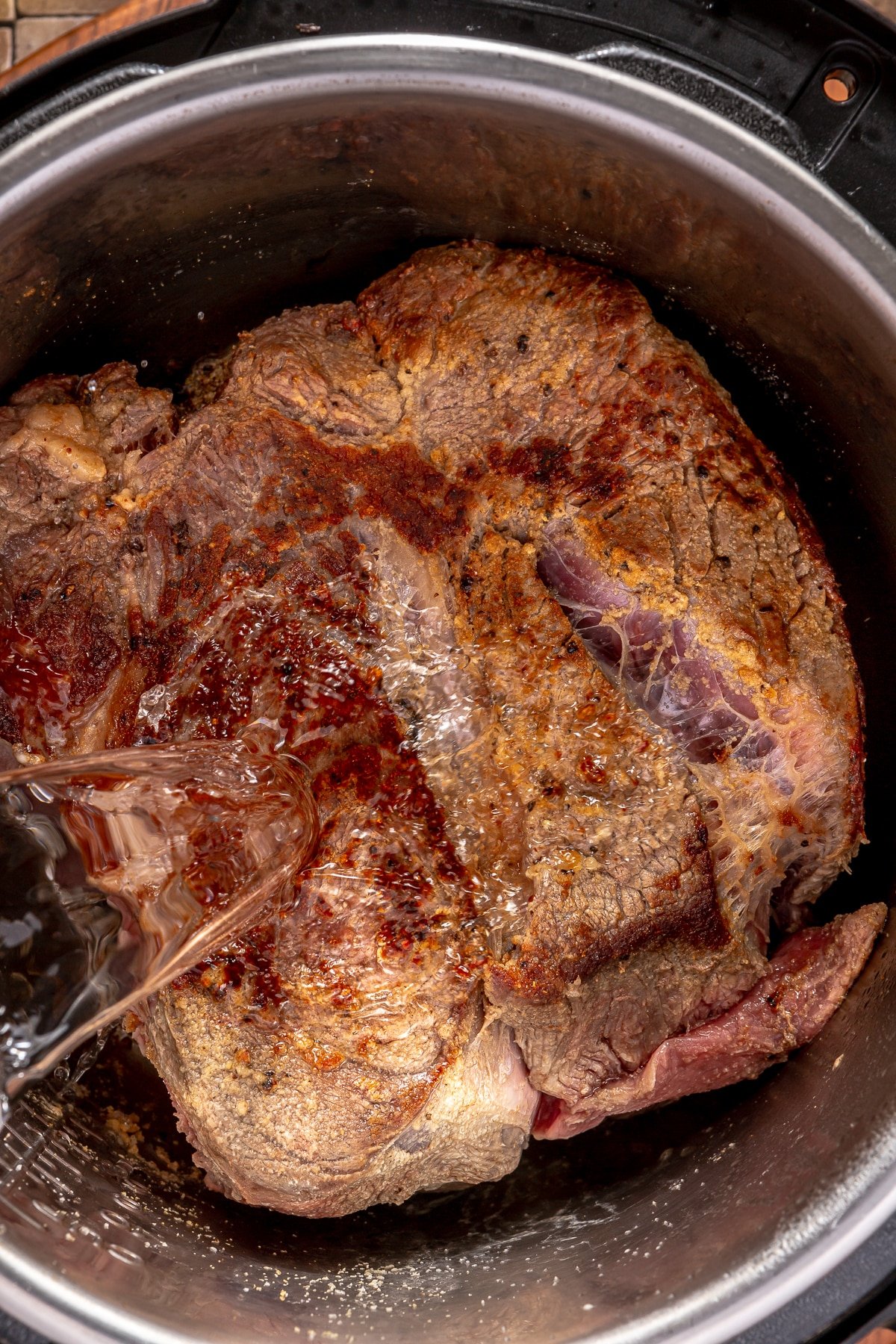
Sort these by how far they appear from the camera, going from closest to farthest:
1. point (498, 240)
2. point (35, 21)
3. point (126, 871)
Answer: point (126, 871), point (498, 240), point (35, 21)

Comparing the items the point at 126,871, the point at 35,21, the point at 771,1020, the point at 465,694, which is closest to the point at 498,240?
the point at 465,694

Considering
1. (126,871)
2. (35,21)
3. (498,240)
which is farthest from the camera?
(35,21)

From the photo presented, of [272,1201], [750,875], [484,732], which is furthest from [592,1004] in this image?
[272,1201]

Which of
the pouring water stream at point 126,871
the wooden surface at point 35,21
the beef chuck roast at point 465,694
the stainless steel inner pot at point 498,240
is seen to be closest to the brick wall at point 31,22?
the wooden surface at point 35,21

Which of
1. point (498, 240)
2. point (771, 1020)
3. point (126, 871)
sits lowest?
point (126, 871)

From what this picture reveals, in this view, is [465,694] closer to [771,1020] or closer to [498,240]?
[771,1020]

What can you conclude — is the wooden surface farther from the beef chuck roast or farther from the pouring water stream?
the pouring water stream

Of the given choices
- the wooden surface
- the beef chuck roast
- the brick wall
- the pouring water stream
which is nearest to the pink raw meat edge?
the beef chuck roast
